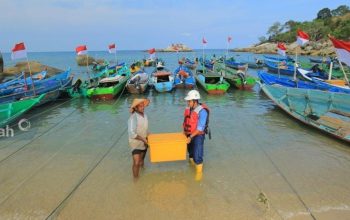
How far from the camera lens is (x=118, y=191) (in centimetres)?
634

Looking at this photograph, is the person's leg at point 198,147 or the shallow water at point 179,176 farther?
the person's leg at point 198,147

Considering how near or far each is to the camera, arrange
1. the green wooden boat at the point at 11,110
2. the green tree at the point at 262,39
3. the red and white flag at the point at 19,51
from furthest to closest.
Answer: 1. the green tree at the point at 262,39
2. the red and white flag at the point at 19,51
3. the green wooden boat at the point at 11,110

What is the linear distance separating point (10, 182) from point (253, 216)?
550cm

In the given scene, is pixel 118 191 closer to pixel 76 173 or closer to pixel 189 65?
pixel 76 173

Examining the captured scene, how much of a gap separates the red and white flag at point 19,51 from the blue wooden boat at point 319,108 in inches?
484

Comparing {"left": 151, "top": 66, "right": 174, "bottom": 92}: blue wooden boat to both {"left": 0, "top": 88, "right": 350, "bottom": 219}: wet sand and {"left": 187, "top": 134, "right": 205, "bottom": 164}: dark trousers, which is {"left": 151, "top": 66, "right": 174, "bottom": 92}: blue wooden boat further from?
{"left": 187, "top": 134, "right": 205, "bottom": 164}: dark trousers

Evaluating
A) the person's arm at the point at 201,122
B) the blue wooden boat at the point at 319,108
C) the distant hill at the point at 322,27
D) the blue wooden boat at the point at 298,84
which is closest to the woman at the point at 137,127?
the person's arm at the point at 201,122

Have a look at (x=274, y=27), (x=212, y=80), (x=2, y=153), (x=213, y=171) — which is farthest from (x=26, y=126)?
(x=274, y=27)

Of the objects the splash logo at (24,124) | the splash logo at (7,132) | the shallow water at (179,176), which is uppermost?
the shallow water at (179,176)

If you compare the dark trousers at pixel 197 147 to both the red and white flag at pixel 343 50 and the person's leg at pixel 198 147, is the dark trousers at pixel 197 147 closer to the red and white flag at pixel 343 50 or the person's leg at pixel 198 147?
the person's leg at pixel 198 147

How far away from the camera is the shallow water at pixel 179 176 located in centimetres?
558

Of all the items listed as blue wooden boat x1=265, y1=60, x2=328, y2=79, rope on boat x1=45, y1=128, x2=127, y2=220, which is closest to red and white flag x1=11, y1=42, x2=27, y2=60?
rope on boat x1=45, y1=128, x2=127, y2=220

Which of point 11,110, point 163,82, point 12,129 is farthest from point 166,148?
point 163,82

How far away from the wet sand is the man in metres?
0.73
